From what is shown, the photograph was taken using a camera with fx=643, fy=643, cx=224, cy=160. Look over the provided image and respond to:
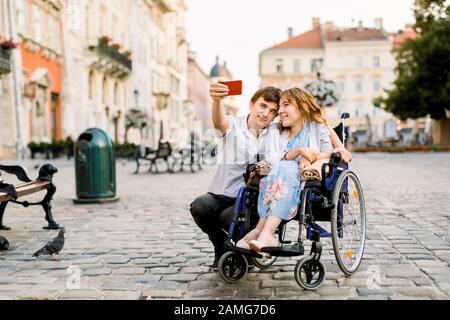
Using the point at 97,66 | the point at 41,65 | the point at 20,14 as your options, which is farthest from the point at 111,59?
the point at 20,14

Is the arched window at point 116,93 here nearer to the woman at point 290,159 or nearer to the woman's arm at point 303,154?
the woman at point 290,159

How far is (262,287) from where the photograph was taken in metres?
4.18

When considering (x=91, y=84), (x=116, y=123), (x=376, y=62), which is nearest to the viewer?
(x=91, y=84)

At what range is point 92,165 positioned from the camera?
383 inches

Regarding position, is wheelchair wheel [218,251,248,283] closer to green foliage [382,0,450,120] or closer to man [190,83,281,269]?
man [190,83,281,269]

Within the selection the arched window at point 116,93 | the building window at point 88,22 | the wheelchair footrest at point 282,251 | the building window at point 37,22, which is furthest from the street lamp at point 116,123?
the wheelchair footrest at point 282,251

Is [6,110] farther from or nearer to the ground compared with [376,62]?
nearer to the ground

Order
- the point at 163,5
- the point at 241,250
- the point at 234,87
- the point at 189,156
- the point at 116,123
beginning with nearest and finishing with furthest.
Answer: the point at 241,250, the point at 234,87, the point at 189,156, the point at 116,123, the point at 163,5

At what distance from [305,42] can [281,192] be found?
273 feet

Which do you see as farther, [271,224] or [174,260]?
[174,260]

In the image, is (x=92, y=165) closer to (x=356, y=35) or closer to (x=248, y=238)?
(x=248, y=238)

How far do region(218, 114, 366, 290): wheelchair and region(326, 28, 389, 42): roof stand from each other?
80156 millimetres

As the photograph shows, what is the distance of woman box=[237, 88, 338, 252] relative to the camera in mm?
3996

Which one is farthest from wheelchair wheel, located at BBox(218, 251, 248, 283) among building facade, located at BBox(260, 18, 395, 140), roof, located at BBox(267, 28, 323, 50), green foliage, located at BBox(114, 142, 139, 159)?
roof, located at BBox(267, 28, 323, 50)
